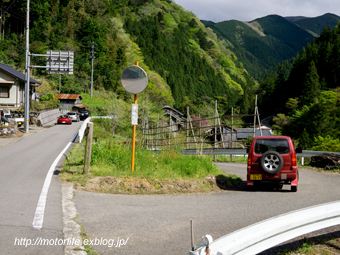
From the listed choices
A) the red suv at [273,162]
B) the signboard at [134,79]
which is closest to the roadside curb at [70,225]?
the signboard at [134,79]

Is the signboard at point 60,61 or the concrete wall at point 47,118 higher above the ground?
the signboard at point 60,61

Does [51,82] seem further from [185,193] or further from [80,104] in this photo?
[185,193]

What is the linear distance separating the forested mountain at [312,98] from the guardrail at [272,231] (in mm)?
38422

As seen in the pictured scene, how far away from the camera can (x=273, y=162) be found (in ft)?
30.0

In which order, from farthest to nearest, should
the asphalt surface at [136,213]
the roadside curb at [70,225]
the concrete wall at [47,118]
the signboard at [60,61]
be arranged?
the concrete wall at [47,118] < the signboard at [60,61] < the asphalt surface at [136,213] < the roadside curb at [70,225]

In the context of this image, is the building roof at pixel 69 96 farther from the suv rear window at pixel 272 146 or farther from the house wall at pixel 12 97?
the suv rear window at pixel 272 146

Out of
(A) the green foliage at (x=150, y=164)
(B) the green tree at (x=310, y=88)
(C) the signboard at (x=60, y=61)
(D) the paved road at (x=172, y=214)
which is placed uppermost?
(B) the green tree at (x=310, y=88)

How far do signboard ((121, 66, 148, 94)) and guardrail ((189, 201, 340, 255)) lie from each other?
18.7 ft

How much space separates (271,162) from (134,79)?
174 inches

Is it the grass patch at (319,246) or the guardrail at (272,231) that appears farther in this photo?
the grass patch at (319,246)

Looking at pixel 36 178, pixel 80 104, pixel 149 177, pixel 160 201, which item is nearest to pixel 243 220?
pixel 160 201

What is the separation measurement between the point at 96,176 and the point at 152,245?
4.26 meters

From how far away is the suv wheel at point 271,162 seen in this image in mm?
9008

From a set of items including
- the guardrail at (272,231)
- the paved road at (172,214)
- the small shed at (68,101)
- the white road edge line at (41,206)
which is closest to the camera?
the guardrail at (272,231)
